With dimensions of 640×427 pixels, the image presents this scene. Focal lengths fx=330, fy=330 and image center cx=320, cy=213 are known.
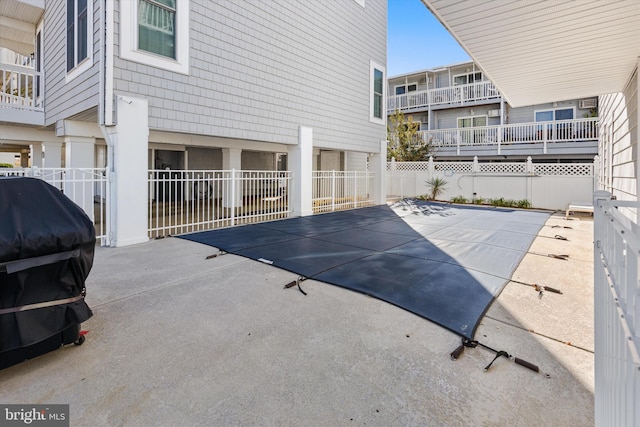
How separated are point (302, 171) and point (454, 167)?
315 inches

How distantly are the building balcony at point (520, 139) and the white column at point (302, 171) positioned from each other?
9137 mm

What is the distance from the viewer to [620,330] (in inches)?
45.9

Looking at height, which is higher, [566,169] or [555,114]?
[555,114]

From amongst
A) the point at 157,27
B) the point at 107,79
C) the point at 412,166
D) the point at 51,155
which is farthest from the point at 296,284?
the point at 412,166

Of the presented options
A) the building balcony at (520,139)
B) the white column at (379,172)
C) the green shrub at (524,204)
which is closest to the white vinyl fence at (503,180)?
the green shrub at (524,204)

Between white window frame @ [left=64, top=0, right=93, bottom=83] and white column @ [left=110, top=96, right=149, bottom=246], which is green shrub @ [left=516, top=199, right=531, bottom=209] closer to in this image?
white column @ [left=110, top=96, right=149, bottom=246]

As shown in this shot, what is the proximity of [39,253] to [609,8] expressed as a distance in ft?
18.2

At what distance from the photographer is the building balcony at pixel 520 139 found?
13.4m

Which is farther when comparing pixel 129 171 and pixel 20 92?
pixel 20 92

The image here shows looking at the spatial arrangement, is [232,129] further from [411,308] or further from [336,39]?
[411,308]

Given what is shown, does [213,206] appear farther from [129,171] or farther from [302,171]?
[302,171]

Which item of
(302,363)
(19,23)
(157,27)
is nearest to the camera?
(302,363)

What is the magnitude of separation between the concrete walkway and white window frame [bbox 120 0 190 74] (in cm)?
416

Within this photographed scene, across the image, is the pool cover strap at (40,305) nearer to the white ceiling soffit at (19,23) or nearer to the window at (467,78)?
the white ceiling soffit at (19,23)
